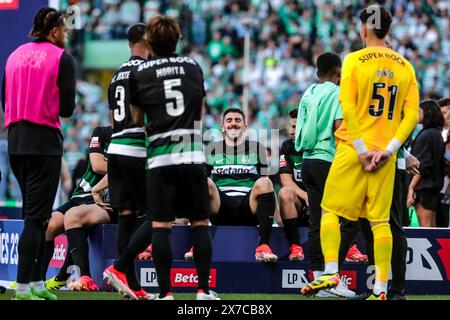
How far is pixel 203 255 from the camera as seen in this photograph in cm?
739

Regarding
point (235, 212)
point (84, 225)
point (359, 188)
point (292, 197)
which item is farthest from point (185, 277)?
point (359, 188)

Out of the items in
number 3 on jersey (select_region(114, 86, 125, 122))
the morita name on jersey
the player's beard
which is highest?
the morita name on jersey

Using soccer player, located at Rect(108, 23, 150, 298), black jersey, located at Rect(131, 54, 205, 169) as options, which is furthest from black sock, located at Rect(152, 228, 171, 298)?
soccer player, located at Rect(108, 23, 150, 298)

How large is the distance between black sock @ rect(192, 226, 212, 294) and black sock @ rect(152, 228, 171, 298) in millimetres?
202

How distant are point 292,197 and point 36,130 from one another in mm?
3279

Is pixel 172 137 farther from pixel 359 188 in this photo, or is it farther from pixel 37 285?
pixel 37 285

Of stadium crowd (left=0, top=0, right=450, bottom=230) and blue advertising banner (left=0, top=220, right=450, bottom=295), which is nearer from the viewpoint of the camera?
blue advertising banner (left=0, top=220, right=450, bottom=295)

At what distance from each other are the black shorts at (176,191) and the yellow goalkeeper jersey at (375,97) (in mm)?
1272

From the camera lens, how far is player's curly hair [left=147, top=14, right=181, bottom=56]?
24.3 ft

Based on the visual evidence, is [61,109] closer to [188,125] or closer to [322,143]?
[188,125]

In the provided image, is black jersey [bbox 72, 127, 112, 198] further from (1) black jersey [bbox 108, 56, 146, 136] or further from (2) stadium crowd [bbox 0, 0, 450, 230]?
(2) stadium crowd [bbox 0, 0, 450, 230]

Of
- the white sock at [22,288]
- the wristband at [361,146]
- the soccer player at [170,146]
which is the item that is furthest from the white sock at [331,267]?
the white sock at [22,288]

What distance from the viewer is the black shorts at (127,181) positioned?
823 centimetres

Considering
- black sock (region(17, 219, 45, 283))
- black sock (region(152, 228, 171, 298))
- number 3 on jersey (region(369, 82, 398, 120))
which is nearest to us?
black sock (region(152, 228, 171, 298))
